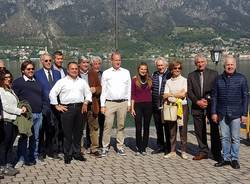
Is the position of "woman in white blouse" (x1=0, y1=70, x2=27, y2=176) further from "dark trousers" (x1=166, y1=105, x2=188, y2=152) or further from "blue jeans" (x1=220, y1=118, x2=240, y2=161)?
"blue jeans" (x1=220, y1=118, x2=240, y2=161)

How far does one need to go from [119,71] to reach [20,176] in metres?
2.69

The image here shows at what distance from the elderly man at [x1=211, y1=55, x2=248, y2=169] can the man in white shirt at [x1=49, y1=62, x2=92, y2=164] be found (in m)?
2.30

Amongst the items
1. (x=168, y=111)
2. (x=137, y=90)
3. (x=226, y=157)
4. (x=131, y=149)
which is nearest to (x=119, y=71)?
(x=137, y=90)

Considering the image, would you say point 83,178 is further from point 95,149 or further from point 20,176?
point 95,149

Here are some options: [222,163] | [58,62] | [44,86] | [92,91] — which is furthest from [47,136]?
[222,163]

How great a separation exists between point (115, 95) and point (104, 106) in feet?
1.00

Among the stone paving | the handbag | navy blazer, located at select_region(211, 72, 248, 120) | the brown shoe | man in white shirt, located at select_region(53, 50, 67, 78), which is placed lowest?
the stone paving

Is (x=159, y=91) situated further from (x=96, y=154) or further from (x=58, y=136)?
(x=58, y=136)

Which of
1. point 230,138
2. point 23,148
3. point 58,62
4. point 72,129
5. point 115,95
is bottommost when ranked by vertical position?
point 23,148

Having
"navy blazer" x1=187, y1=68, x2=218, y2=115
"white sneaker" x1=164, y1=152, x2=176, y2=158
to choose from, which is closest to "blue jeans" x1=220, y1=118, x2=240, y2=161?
"navy blazer" x1=187, y1=68, x2=218, y2=115

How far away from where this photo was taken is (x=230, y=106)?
7715 mm

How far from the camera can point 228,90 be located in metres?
7.68

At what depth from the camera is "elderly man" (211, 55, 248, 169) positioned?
766 cm

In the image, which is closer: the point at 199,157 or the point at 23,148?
the point at 23,148
